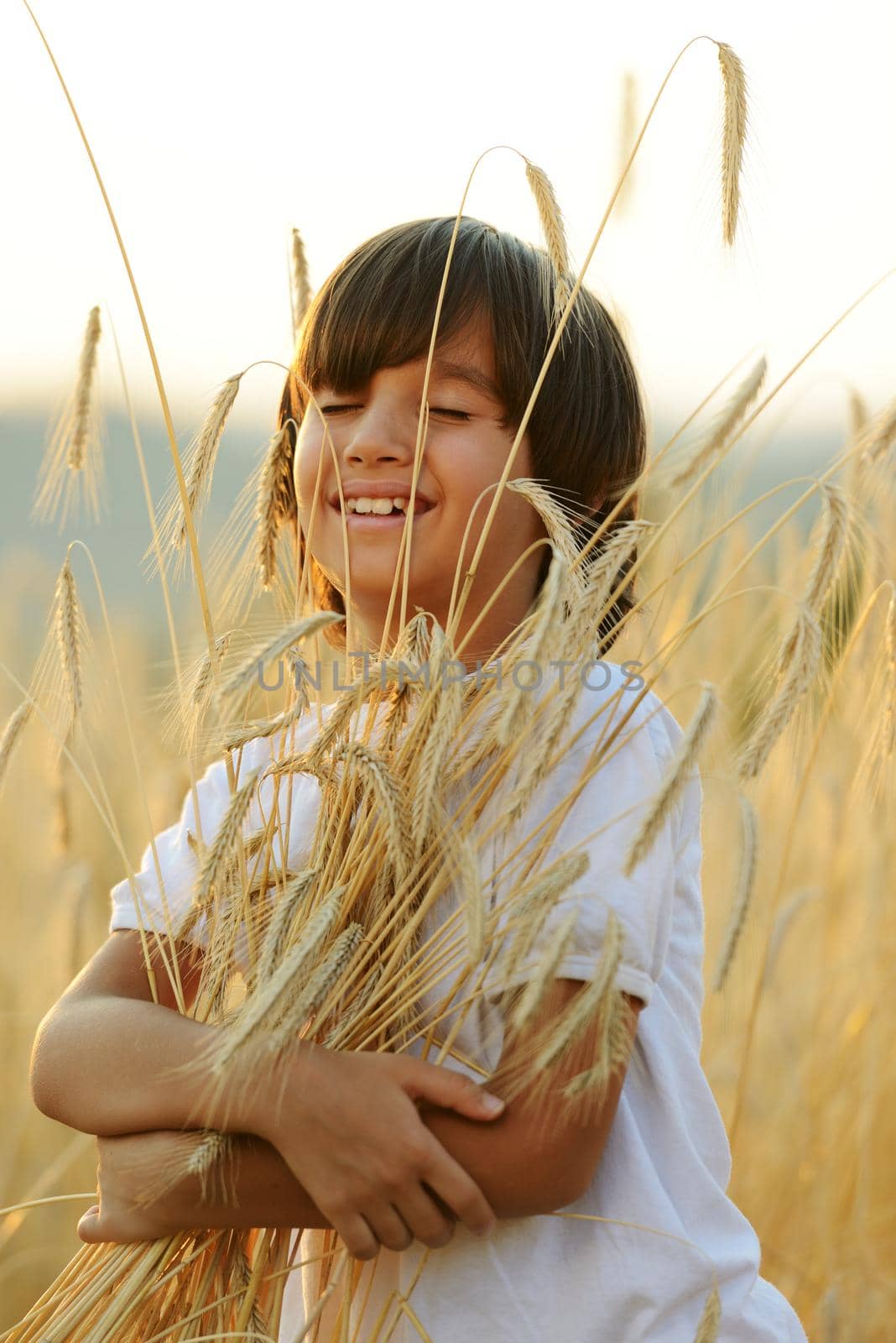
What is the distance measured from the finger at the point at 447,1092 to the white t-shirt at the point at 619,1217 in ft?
0.23

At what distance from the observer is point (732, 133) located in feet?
3.48

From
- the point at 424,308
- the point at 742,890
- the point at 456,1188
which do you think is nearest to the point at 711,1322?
the point at 456,1188

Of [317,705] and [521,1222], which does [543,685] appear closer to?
[317,705]

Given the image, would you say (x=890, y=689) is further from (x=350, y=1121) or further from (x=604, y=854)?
(x=350, y=1121)

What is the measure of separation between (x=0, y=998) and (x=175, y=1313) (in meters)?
1.53

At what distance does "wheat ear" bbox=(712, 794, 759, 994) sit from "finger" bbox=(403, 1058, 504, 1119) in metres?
0.23

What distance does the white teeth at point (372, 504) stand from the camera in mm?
1153

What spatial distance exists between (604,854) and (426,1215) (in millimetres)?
297

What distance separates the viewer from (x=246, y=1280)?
999 millimetres

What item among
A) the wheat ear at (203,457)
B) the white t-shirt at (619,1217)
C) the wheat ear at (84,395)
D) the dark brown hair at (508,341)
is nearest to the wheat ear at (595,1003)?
the white t-shirt at (619,1217)

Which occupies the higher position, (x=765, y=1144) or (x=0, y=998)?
(x=765, y=1144)

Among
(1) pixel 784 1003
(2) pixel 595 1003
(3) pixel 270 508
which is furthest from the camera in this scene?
(1) pixel 784 1003

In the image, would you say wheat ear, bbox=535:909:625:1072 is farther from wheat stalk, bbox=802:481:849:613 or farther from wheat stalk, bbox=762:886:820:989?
wheat stalk, bbox=762:886:820:989

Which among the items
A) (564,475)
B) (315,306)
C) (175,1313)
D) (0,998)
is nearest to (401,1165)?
(175,1313)
